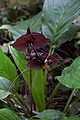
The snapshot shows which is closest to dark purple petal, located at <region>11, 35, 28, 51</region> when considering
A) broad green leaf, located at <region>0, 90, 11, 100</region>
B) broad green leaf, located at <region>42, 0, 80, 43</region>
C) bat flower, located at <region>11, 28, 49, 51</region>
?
bat flower, located at <region>11, 28, 49, 51</region>

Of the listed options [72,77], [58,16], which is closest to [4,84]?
[72,77]

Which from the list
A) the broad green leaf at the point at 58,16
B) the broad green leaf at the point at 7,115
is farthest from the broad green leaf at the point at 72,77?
the broad green leaf at the point at 58,16

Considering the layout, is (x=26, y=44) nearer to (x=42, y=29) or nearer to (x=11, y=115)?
(x=11, y=115)

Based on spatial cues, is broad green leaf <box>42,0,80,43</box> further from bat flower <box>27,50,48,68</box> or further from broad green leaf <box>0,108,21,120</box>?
broad green leaf <box>0,108,21,120</box>

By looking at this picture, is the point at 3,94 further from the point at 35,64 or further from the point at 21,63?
the point at 21,63

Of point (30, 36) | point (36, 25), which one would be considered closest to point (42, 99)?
point (30, 36)
